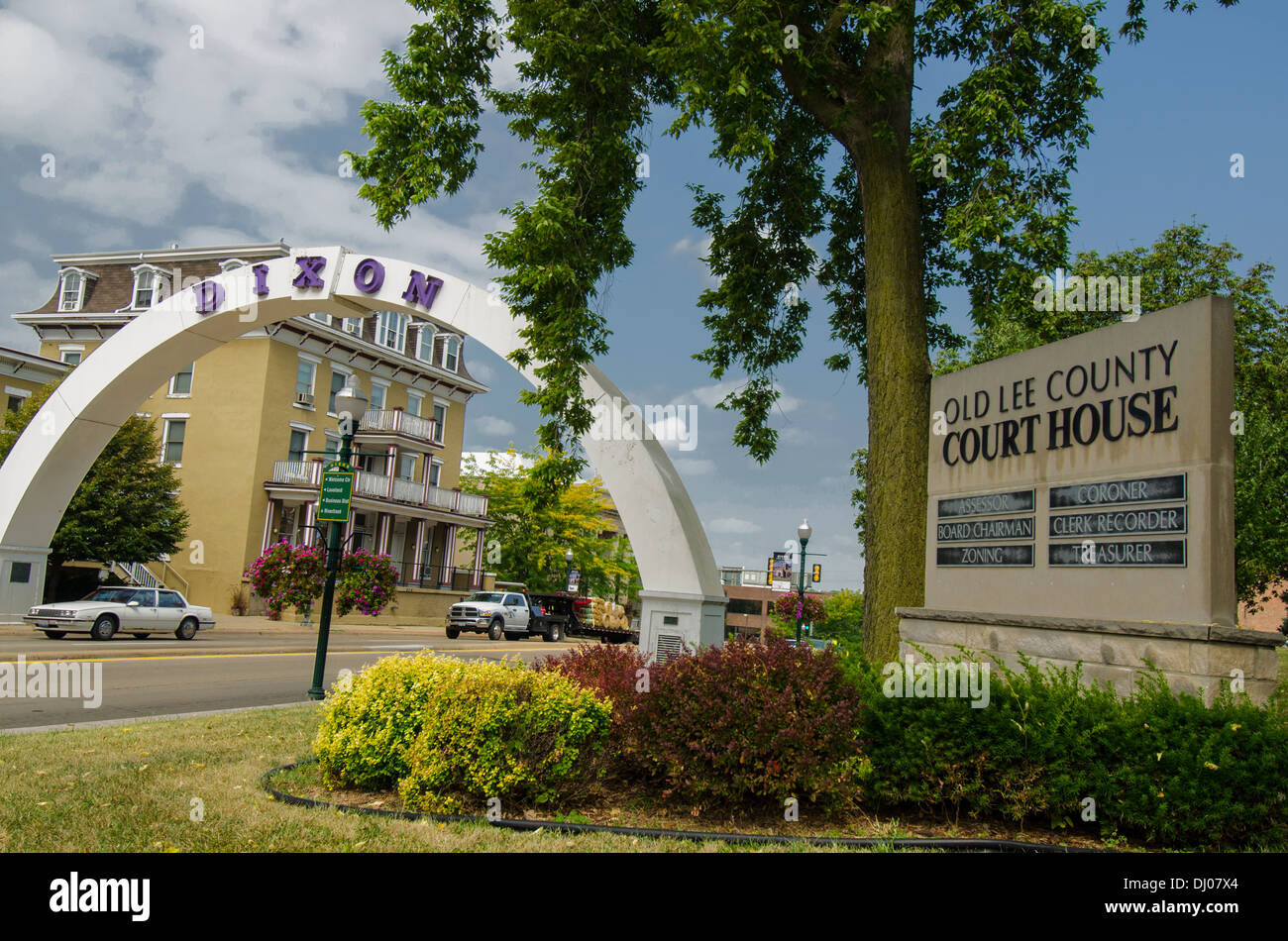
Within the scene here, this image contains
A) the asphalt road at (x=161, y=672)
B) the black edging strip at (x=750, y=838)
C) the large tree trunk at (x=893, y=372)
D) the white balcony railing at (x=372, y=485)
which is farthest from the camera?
the white balcony railing at (x=372, y=485)

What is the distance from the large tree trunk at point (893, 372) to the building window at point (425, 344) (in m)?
39.3

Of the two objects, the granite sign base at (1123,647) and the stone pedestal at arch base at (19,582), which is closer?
the granite sign base at (1123,647)

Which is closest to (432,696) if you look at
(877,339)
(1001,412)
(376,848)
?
(376,848)

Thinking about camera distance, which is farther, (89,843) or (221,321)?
(221,321)

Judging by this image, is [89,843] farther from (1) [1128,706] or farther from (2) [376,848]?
(1) [1128,706]

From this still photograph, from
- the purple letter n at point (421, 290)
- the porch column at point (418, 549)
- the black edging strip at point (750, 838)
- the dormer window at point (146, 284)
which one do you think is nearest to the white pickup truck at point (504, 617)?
the porch column at point (418, 549)

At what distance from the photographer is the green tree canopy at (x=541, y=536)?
165 feet

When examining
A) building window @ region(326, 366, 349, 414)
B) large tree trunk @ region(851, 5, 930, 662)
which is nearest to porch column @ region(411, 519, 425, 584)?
building window @ region(326, 366, 349, 414)

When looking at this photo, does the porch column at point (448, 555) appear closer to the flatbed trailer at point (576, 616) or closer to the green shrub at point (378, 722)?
the flatbed trailer at point (576, 616)

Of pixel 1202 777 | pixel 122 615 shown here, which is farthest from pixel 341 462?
pixel 1202 777

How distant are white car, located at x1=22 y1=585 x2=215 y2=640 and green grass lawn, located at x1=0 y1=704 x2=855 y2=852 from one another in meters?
15.0

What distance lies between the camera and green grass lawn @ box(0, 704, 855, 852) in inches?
204
